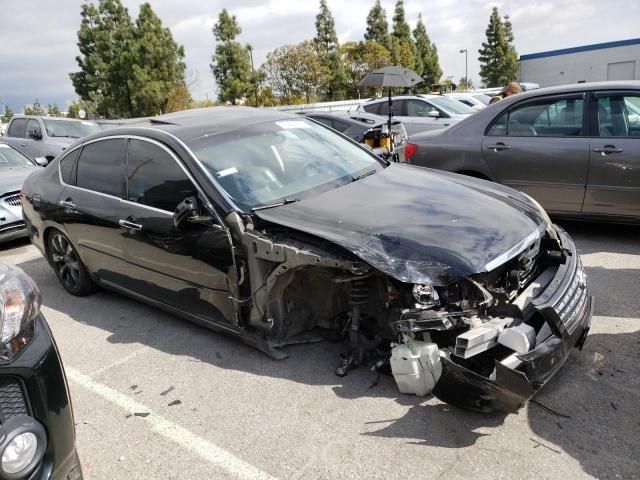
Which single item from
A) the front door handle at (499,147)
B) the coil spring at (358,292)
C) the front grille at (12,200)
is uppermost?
the front door handle at (499,147)

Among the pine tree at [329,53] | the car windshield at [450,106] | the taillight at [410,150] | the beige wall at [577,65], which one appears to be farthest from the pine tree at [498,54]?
the taillight at [410,150]

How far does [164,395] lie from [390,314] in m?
1.50

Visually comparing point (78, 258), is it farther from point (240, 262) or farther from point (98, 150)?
point (240, 262)

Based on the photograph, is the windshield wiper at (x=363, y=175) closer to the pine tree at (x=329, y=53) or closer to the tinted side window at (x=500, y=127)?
the tinted side window at (x=500, y=127)

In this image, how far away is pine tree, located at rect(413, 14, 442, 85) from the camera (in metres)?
51.4

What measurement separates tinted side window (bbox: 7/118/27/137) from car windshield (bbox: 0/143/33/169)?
4.87m

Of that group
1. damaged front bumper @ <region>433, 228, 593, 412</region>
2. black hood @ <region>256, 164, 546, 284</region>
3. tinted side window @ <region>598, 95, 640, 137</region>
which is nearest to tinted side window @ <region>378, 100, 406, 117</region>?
tinted side window @ <region>598, 95, 640, 137</region>

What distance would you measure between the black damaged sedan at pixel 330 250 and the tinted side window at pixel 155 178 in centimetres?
1

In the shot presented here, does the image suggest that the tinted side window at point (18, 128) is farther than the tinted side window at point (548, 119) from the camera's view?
Yes

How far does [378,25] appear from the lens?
44625 mm

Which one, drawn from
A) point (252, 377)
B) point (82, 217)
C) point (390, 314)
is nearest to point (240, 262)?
point (252, 377)

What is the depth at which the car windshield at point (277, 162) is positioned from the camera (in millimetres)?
3646

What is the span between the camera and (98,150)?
4.65 m

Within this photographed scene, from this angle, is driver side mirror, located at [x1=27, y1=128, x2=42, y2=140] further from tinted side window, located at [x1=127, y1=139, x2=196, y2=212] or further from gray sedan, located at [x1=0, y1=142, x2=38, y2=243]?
tinted side window, located at [x1=127, y1=139, x2=196, y2=212]
